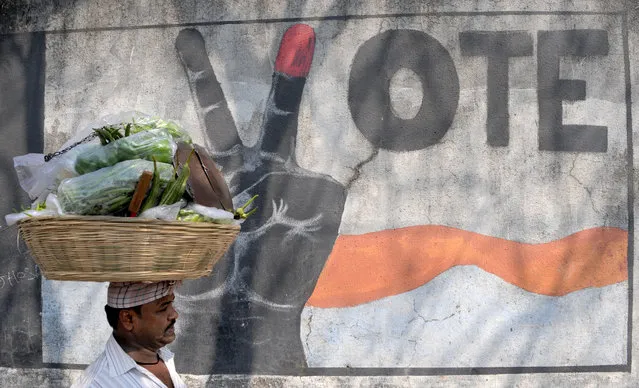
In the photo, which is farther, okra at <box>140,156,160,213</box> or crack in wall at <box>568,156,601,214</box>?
crack in wall at <box>568,156,601,214</box>

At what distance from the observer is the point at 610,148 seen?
5414 mm

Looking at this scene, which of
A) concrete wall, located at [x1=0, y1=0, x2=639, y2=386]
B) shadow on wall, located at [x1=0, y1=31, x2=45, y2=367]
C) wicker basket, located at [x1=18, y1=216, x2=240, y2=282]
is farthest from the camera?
shadow on wall, located at [x1=0, y1=31, x2=45, y2=367]

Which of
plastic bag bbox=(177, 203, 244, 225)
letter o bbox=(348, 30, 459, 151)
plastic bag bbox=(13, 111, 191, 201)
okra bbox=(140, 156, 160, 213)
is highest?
letter o bbox=(348, 30, 459, 151)

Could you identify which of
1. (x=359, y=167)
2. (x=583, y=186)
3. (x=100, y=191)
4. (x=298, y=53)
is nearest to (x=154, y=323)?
(x=100, y=191)

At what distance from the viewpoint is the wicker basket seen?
2.58 metres

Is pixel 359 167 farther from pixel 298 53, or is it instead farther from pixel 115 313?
pixel 115 313

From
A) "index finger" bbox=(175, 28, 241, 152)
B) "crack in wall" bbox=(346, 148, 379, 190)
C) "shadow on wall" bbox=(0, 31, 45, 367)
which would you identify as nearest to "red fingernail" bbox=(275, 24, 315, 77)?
"index finger" bbox=(175, 28, 241, 152)

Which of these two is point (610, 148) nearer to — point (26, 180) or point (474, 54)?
point (474, 54)

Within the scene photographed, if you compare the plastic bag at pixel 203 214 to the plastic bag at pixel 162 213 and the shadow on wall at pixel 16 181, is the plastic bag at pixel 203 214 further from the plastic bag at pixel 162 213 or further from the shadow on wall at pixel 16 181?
the shadow on wall at pixel 16 181

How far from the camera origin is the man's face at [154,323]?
3.00m

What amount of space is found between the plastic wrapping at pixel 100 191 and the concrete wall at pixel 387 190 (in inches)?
111

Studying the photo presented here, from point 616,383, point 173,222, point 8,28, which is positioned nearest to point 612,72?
point 616,383

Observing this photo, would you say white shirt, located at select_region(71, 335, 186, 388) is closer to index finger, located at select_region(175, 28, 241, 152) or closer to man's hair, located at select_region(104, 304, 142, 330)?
man's hair, located at select_region(104, 304, 142, 330)

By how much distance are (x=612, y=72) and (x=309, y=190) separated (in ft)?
7.20
